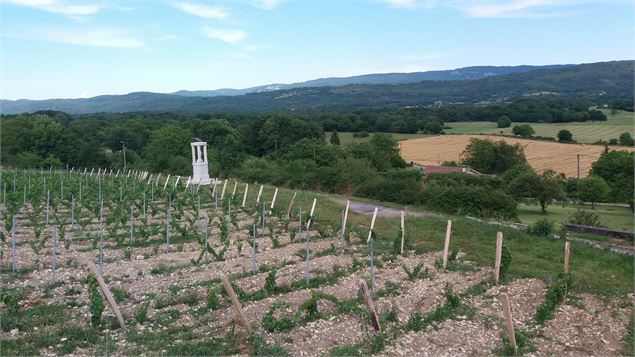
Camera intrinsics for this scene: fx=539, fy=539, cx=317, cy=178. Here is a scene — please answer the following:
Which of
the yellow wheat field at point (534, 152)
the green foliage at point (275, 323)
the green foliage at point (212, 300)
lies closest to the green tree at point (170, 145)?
the yellow wheat field at point (534, 152)

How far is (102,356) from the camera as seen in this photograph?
27.0 feet

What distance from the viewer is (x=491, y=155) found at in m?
Result: 70.5

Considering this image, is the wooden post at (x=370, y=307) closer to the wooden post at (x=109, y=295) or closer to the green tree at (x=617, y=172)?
the wooden post at (x=109, y=295)

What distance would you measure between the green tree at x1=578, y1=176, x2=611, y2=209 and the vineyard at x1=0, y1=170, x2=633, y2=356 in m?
34.7

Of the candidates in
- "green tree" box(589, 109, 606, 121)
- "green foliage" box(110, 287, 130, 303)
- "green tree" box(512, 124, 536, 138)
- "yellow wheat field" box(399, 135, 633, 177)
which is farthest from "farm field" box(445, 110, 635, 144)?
"green foliage" box(110, 287, 130, 303)

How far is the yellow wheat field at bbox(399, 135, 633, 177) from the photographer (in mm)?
63188

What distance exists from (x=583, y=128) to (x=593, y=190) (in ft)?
146

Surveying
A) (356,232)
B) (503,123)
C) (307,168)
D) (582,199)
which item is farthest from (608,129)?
(356,232)

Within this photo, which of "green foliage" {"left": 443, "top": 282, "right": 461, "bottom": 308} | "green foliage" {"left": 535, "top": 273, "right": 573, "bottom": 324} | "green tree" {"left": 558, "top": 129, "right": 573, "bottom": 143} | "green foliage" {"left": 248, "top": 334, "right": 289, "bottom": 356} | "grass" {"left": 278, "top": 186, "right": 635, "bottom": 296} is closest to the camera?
"green foliage" {"left": 248, "top": 334, "right": 289, "bottom": 356}

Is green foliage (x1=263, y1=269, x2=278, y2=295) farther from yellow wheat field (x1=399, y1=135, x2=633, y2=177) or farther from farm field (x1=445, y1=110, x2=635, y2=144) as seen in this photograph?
farm field (x1=445, y1=110, x2=635, y2=144)

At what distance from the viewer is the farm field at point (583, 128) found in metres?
79.4

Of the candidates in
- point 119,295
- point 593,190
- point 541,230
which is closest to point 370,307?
point 119,295

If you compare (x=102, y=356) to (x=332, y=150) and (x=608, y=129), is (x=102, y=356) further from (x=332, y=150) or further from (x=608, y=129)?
(x=608, y=129)

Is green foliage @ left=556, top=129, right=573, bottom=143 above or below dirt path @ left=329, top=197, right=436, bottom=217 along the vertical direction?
below
